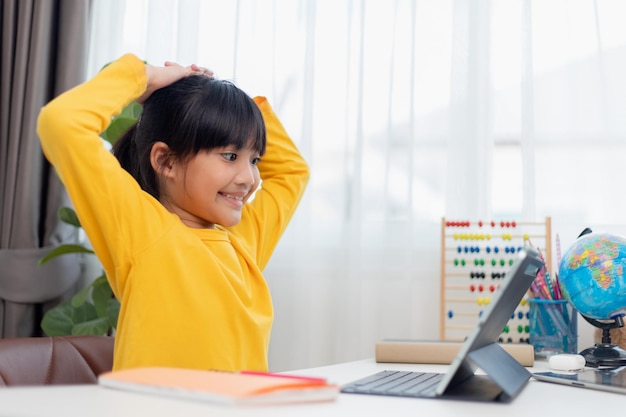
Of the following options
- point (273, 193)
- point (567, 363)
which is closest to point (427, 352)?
point (567, 363)

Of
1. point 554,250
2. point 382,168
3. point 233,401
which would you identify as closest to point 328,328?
point 382,168

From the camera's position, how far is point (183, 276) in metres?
1.36

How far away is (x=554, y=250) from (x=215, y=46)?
122cm

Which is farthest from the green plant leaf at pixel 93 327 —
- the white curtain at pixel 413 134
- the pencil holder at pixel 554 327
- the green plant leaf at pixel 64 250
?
the pencil holder at pixel 554 327

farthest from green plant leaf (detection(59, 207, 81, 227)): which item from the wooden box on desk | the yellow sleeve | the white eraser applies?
the white eraser

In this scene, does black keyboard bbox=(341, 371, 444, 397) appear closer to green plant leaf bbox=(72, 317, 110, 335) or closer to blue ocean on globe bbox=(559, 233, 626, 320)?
blue ocean on globe bbox=(559, 233, 626, 320)

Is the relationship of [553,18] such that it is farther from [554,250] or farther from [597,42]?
[554,250]

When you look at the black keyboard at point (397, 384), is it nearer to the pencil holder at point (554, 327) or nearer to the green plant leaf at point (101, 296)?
the pencil holder at point (554, 327)

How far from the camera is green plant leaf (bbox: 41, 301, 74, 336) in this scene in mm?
2367

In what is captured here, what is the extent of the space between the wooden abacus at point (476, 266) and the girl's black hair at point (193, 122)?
0.82 meters

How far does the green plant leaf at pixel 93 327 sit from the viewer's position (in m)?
2.28

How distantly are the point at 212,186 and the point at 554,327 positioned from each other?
0.94 meters

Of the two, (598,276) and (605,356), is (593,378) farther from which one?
(598,276)

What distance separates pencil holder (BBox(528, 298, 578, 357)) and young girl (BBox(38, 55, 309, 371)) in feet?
2.45
